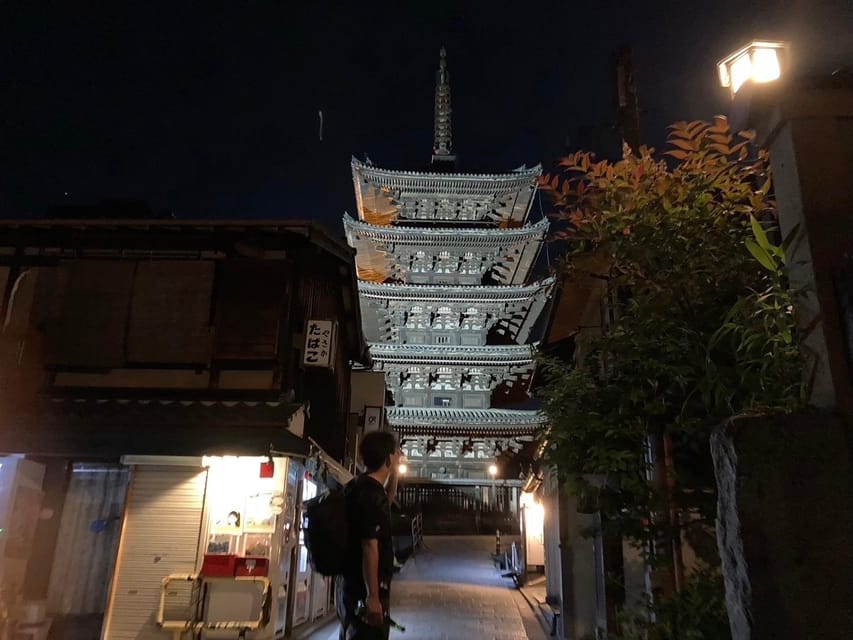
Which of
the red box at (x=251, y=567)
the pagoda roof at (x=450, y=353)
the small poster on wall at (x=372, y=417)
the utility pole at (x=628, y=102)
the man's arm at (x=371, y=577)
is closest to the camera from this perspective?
the man's arm at (x=371, y=577)

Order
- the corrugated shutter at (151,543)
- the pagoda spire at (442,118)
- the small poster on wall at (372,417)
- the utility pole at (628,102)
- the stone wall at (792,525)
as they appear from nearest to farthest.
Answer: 1. the stone wall at (792,525)
2. the utility pole at (628,102)
3. the corrugated shutter at (151,543)
4. the small poster on wall at (372,417)
5. the pagoda spire at (442,118)

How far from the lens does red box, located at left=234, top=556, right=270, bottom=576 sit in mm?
8734

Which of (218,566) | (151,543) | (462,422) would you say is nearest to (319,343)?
(218,566)

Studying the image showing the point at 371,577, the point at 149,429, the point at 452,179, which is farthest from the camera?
the point at 452,179

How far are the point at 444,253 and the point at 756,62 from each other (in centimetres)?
2724

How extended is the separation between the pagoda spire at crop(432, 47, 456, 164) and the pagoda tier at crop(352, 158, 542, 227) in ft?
10.8

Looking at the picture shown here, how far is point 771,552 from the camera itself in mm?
2506

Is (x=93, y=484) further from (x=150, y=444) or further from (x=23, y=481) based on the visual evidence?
(x=150, y=444)

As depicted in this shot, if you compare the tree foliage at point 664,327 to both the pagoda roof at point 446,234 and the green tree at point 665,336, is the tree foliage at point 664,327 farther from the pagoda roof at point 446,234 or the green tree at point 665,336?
the pagoda roof at point 446,234

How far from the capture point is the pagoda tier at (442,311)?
2981cm

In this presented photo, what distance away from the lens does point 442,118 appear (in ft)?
125

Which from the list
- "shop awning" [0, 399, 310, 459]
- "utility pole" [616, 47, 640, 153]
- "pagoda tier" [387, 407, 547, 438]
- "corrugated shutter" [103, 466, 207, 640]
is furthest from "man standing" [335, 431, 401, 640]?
"pagoda tier" [387, 407, 547, 438]

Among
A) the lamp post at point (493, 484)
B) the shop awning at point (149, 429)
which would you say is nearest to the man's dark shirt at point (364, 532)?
the shop awning at point (149, 429)

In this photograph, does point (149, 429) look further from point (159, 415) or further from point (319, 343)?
point (319, 343)
